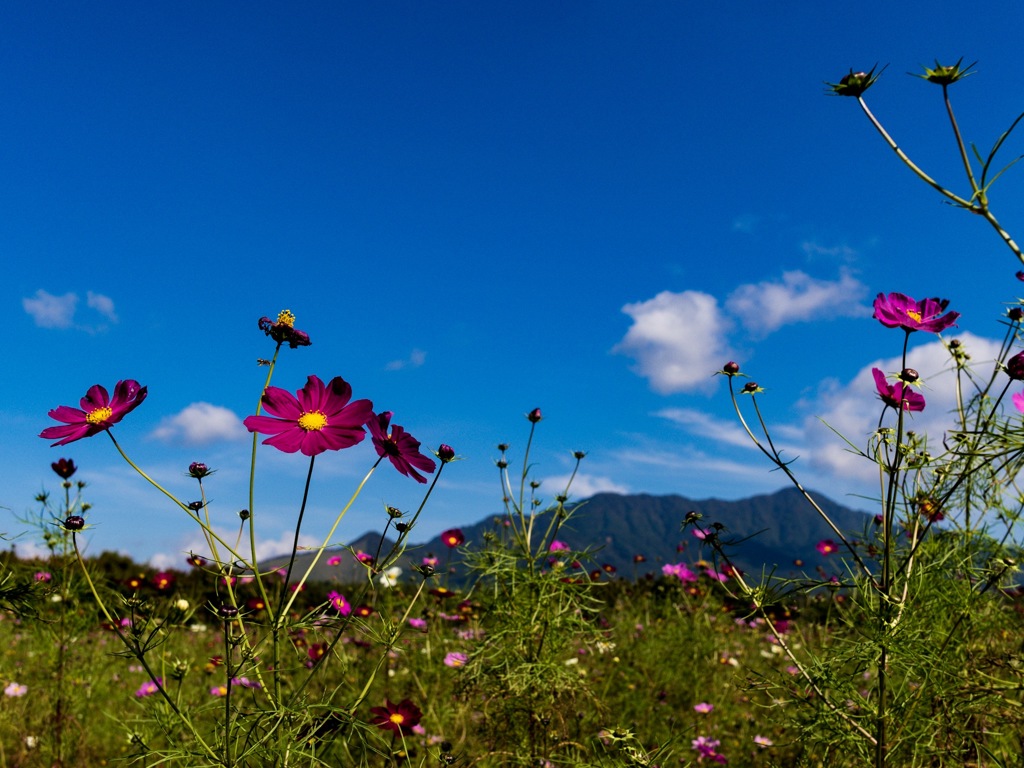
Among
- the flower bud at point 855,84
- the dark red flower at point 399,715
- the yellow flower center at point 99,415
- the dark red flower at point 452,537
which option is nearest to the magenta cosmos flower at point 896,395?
the flower bud at point 855,84

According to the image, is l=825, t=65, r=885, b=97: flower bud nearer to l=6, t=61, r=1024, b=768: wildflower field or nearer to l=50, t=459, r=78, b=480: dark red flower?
l=6, t=61, r=1024, b=768: wildflower field

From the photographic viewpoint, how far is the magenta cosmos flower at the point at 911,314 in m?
1.64

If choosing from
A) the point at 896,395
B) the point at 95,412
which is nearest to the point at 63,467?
the point at 95,412

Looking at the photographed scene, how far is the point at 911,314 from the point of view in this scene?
1675 mm

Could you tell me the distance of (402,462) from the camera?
1.45 meters

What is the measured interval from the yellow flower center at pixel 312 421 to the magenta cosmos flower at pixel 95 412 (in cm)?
31

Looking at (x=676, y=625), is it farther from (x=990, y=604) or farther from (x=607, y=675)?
Result: (x=990, y=604)

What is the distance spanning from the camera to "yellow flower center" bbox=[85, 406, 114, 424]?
1370mm

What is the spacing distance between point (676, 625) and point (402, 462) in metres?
3.40

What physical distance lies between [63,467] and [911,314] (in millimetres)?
2778

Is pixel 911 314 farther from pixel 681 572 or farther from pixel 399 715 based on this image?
pixel 681 572

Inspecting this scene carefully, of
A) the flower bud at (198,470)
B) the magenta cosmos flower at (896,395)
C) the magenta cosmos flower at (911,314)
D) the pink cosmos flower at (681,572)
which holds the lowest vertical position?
the pink cosmos flower at (681,572)

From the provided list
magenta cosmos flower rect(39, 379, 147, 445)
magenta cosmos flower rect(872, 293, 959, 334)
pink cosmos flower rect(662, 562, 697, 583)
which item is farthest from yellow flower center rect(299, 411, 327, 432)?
pink cosmos flower rect(662, 562, 697, 583)

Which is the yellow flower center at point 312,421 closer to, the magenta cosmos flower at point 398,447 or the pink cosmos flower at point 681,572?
the magenta cosmos flower at point 398,447
